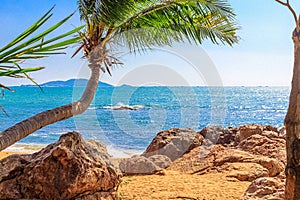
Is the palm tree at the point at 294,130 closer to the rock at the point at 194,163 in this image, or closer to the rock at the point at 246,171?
the rock at the point at 246,171

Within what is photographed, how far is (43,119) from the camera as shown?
3.94 m

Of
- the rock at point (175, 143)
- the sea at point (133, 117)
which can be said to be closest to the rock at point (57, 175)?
the rock at point (175, 143)

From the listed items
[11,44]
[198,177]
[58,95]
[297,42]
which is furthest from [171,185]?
[58,95]

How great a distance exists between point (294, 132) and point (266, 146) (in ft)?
17.1

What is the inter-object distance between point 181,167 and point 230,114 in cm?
3919

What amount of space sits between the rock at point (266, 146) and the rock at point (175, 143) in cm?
104

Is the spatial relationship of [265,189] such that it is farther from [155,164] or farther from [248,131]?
[248,131]

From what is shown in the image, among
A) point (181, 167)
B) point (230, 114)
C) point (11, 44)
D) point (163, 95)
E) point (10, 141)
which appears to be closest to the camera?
point (11, 44)

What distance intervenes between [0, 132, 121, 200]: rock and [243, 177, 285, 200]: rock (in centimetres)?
154

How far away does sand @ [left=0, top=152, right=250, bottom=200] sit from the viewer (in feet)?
17.3

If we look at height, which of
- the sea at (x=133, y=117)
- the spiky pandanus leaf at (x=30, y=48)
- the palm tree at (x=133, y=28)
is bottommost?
the sea at (x=133, y=117)

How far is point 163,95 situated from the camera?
183 feet

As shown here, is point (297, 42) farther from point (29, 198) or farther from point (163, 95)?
point (163, 95)

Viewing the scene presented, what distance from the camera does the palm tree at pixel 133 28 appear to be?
16.1ft
